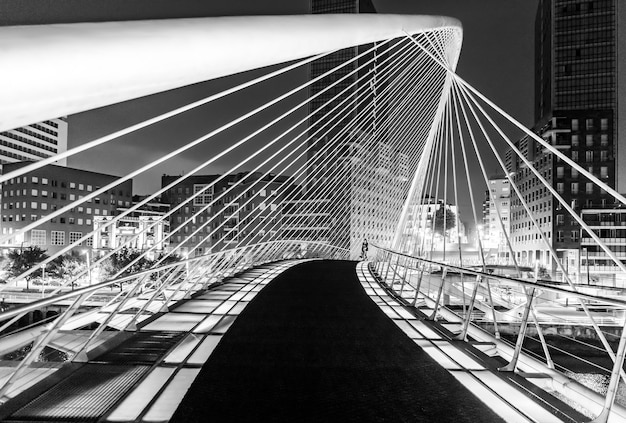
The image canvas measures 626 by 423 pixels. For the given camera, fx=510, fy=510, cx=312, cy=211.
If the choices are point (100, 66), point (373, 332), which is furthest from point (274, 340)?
point (100, 66)

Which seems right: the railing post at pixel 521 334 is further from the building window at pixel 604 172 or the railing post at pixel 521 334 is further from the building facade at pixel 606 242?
the building window at pixel 604 172

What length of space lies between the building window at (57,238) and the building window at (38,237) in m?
1.45

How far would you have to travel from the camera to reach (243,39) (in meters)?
2.80

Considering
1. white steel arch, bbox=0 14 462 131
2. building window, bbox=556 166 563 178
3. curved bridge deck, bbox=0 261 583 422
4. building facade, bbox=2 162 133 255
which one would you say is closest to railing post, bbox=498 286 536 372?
curved bridge deck, bbox=0 261 583 422

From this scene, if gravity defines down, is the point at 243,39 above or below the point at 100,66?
above

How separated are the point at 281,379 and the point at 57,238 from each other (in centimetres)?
8695

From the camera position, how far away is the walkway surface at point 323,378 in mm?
3205

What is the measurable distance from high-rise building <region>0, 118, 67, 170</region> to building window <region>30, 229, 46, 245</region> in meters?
22.1

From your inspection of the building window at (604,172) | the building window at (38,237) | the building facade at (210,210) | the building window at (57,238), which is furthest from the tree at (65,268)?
the building window at (604,172)

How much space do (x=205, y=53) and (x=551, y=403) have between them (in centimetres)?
305

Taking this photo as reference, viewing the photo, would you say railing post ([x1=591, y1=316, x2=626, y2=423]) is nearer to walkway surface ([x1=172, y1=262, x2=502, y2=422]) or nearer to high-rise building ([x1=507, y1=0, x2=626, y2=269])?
walkway surface ([x1=172, y1=262, x2=502, y2=422])

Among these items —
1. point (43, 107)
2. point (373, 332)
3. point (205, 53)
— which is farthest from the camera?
point (373, 332)

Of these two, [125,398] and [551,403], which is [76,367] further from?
[551,403]

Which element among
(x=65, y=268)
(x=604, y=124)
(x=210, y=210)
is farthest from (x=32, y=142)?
(x=604, y=124)
